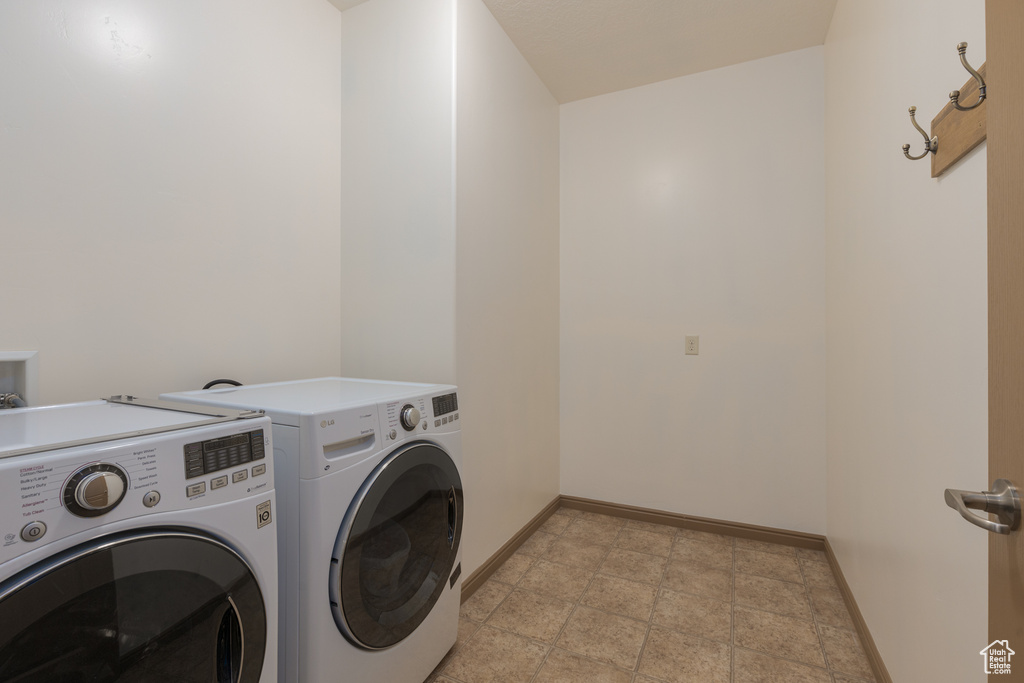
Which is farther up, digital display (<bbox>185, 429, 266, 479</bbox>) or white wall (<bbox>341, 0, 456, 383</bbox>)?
white wall (<bbox>341, 0, 456, 383</bbox>)

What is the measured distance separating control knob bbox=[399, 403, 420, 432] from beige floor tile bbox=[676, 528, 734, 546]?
1.91m

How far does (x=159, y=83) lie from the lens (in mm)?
1388

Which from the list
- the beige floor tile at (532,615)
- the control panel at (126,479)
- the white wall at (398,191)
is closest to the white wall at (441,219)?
the white wall at (398,191)

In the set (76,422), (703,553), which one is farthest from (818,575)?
(76,422)

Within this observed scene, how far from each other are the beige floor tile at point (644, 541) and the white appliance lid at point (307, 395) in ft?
4.97

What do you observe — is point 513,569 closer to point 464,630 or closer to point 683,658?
point 464,630

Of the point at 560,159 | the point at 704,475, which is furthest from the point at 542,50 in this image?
the point at 704,475

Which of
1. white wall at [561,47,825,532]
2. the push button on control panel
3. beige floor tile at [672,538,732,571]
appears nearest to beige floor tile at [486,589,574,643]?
beige floor tile at [672,538,732,571]

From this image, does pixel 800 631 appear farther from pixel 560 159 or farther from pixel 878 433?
pixel 560 159

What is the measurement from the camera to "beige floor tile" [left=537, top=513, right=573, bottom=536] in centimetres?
265

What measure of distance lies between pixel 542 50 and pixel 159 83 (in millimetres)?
1728

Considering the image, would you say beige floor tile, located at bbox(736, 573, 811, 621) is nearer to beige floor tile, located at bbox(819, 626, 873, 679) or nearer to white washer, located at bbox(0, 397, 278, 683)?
beige floor tile, located at bbox(819, 626, 873, 679)

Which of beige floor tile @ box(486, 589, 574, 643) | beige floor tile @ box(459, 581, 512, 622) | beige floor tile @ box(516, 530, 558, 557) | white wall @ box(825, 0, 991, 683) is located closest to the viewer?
white wall @ box(825, 0, 991, 683)

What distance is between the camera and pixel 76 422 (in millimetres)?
862
